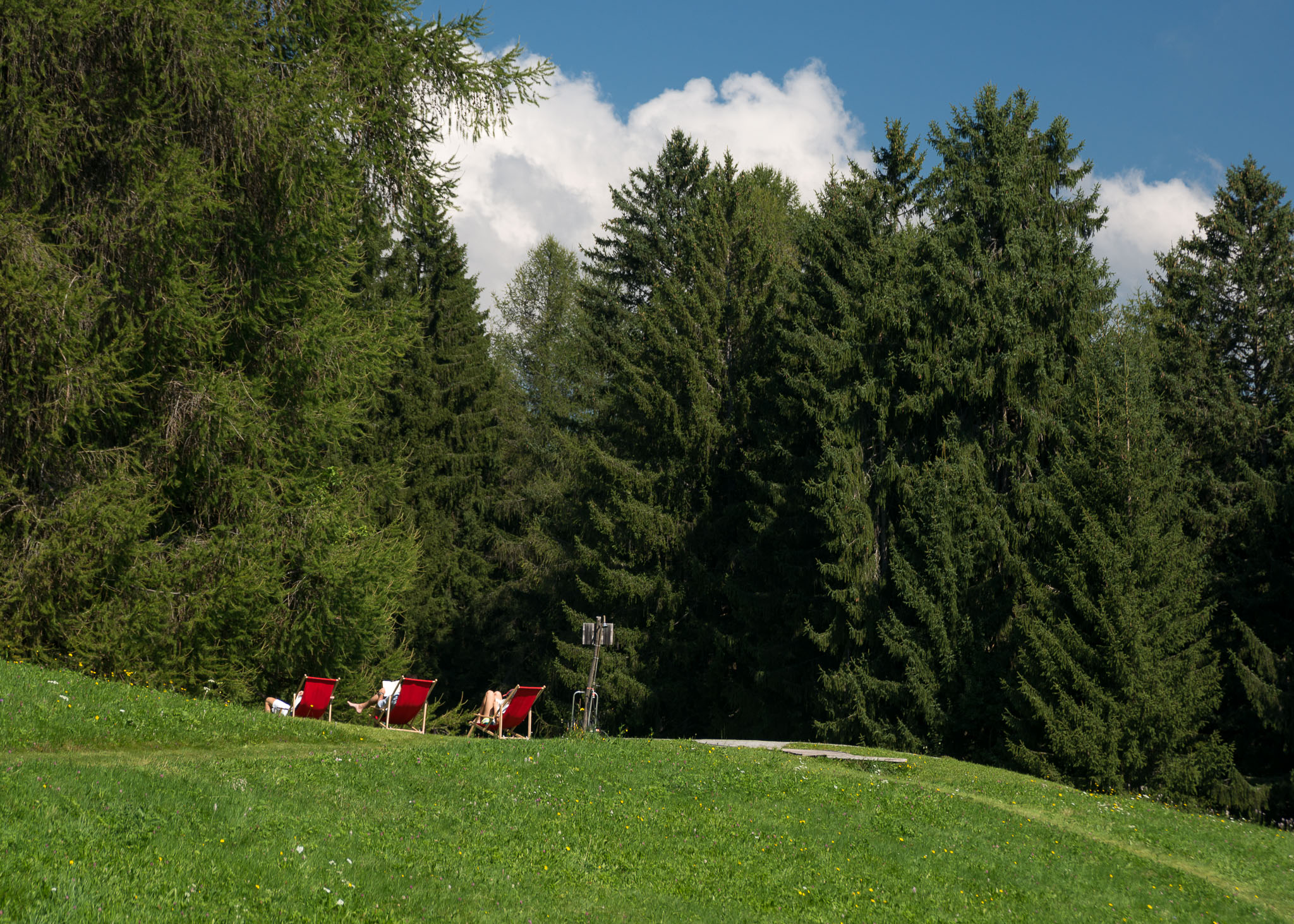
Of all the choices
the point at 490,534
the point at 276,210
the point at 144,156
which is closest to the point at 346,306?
the point at 276,210

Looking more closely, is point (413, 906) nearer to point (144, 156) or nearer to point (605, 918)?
point (605, 918)

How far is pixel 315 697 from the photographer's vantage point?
14555 mm

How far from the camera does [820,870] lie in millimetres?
8023

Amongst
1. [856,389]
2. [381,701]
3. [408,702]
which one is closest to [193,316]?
[408,702]

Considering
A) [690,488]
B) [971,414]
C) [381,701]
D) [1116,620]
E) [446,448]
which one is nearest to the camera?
[381,701]

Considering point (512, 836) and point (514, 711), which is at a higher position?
point (514, 711)

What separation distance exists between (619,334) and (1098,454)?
A: 54.2ft

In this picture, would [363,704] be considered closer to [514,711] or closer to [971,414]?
[514,711]

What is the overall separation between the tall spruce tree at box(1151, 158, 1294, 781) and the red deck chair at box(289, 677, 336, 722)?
786 inches

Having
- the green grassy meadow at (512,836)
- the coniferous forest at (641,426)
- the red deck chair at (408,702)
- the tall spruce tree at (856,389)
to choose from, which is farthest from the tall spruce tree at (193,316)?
the tall spruce tree at (856,389)

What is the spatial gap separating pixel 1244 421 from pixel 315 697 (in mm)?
23406

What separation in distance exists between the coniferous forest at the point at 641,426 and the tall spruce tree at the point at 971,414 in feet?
0.41

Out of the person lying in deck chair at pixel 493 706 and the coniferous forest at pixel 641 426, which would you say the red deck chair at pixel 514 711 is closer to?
the person lying in deck chair at pixel 493 706

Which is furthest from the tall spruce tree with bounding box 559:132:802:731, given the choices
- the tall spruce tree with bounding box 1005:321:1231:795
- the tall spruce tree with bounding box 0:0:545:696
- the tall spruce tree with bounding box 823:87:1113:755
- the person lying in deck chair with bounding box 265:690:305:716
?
the tall spruce tree with bounding box 0:0:545:696
